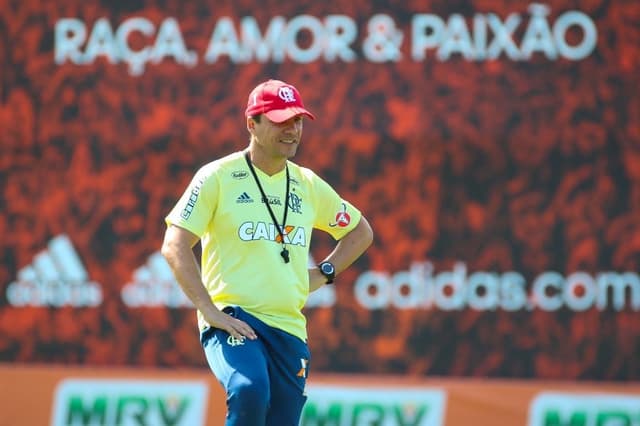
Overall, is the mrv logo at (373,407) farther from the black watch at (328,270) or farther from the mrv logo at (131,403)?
the black watch at (328,270)

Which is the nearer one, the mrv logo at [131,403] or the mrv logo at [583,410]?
the mrv logo at [583,410]

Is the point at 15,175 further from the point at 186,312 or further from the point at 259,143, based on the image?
the point at 259,143

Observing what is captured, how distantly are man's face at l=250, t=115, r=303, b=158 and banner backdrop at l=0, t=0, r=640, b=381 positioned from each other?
3065mm

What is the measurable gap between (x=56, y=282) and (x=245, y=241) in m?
3.61

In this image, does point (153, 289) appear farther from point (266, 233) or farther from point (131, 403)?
point (266, 233)

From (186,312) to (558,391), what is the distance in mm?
2536

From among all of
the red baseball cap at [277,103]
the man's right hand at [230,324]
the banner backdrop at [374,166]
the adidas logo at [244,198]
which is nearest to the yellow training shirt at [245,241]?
the adidas logo at [244,198]

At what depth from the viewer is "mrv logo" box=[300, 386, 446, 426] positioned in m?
8.39

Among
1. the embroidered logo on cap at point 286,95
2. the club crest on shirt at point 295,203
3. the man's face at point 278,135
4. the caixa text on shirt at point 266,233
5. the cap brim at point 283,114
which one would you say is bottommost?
the caixa text on shirt at point 266,233

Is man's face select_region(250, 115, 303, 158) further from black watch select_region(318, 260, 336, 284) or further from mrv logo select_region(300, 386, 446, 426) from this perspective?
mrv logo select_region(300, 386, 446, 426)

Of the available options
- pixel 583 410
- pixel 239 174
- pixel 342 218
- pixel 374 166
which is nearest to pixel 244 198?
pixel 239 174

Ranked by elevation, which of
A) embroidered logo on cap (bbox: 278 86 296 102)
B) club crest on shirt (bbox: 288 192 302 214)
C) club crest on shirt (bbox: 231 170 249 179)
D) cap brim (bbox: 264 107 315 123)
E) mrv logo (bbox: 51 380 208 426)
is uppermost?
embroidered logo on cap (bbox: 278 86 296 102)

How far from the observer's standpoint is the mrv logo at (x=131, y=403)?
27.9 feet

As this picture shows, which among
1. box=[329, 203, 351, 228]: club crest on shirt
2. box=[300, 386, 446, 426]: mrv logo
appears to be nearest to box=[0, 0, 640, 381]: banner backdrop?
box=[300, 386, 446, 426]: mrv logo
